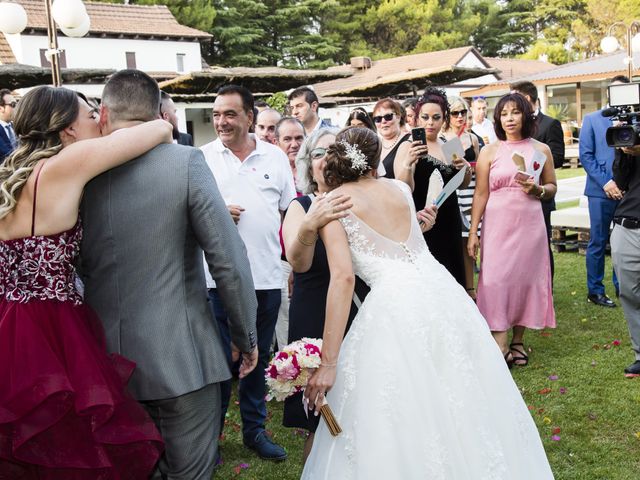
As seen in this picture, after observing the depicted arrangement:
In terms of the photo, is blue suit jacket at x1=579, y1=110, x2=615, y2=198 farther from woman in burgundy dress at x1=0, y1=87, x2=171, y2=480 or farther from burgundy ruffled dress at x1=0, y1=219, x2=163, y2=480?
burgundy ruffled dress at x1=0, y1=219, x2=163, y2=480

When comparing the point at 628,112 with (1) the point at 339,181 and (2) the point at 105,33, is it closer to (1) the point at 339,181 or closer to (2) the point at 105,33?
(1) the point at 339,181

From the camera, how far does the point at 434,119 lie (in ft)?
18.9

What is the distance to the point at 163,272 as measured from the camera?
2.65 m

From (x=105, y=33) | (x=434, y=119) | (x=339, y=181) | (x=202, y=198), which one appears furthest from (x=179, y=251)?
(x=105, y=33)

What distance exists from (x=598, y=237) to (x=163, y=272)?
5.99m

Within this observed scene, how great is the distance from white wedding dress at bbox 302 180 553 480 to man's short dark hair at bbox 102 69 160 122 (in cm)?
100

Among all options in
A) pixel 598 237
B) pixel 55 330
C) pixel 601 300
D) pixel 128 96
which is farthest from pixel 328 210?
pixel 601 300

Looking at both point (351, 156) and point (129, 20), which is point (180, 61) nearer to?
point (129, 20)

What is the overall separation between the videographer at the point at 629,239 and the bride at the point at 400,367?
8.10ft

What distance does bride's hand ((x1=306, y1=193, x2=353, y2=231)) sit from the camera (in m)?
2.94

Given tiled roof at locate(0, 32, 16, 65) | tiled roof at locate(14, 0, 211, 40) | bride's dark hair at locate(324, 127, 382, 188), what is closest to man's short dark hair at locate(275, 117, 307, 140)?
bride's dark hair at locate(324, 127, 382, 188)

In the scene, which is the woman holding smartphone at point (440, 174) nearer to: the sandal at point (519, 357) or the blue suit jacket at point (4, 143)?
the sandal at point (519, 357)

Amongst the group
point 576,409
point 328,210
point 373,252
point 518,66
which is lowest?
point 576,409

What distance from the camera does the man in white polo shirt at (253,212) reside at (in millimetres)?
4328
